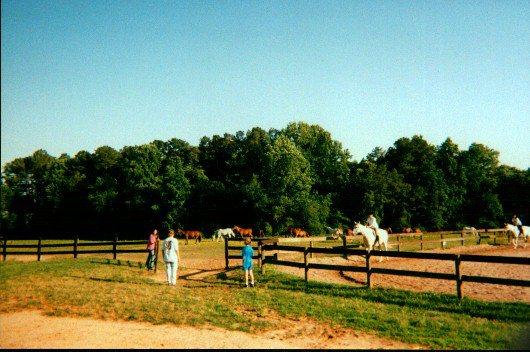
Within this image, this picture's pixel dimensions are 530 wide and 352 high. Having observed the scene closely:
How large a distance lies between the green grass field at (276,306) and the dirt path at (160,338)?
40 cm

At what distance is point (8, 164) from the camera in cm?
7381

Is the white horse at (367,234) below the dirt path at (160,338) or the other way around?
the other way around

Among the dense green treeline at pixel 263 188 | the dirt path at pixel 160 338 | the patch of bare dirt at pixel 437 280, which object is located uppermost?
the dense green treeline at pixel 263 188

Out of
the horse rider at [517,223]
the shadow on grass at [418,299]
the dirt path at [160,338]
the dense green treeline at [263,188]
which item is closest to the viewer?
the dirt path at [160,338]

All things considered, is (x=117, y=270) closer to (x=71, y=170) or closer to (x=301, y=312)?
(x=301, y=312)

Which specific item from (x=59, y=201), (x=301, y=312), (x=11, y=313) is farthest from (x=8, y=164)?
(x=301, y=312)

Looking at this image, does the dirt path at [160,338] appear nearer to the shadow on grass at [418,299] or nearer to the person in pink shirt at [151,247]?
the shadow on grass at [418,299]

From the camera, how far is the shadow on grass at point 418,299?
7.87 meters

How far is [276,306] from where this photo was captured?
9172mm

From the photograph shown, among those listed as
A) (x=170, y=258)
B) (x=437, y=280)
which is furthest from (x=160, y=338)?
(x=437, y=280)

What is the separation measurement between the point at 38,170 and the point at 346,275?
2935 inches

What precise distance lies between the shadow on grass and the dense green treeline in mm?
32706

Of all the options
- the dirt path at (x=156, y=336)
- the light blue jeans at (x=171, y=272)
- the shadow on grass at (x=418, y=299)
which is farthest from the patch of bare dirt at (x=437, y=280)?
the light blue jeans at (x=171, y=272)

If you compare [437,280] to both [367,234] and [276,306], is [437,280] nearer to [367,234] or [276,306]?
[367,234]
